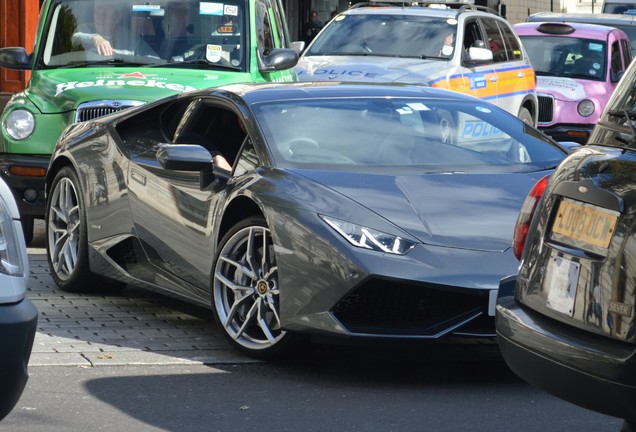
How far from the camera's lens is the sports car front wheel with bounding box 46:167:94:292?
875cm

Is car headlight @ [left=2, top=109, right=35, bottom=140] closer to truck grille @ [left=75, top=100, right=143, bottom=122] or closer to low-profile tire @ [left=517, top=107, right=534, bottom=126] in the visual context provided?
truck grille @ [left=75, top=100, right=143, bottom=122]

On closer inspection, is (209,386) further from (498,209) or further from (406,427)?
(498,209)

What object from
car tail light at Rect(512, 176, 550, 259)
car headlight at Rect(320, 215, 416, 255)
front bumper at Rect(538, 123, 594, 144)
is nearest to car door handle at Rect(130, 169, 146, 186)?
car headlight at Rect(320, 215, 416, 255)

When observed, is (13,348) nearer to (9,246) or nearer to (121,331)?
(9,246)

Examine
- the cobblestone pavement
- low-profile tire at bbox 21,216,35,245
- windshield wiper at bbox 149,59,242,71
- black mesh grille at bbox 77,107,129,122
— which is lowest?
low-profile tire at bbox 21,216,35,245

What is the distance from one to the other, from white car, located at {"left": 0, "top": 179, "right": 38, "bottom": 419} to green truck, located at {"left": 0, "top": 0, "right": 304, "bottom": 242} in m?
6.39

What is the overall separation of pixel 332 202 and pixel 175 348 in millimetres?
1229

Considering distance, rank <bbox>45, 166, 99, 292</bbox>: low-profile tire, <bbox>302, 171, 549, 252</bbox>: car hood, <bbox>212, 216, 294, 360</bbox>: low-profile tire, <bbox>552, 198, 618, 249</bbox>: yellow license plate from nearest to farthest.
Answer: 1. <bbox>552, 198, 618, 249</bbox>: yellow license plate
2. <bbox>302, 171, 549, 252</bbox>: car hood
3. <bbox>212, 216, 294, 360</bbox>: low-profile tire
4. <bbox>45, 166, 99, 292</bbox>: low-profile tire

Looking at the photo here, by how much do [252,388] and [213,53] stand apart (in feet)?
19.5

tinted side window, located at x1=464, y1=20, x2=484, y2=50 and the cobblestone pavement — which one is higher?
tinted side window, located at x1=464, y1=20, x2=484, y2=50

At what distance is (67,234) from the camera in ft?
29.5

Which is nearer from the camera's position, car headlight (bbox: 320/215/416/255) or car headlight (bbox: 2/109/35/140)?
car headlight (bbox: 320/215/416/255)

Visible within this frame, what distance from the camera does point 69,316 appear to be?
8.11 metres

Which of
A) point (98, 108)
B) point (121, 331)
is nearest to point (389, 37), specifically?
point (98, 108)
